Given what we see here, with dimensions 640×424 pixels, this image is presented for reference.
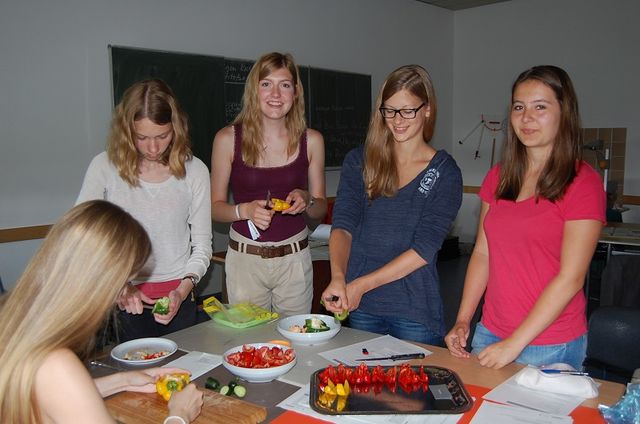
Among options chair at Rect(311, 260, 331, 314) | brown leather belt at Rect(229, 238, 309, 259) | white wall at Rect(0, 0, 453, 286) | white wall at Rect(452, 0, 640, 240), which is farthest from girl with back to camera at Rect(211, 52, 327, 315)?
white wall at Rect(452, 0, 640, 240)

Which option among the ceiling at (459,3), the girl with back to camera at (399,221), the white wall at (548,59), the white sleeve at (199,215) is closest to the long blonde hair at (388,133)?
the girl with back to camera at (399,221)

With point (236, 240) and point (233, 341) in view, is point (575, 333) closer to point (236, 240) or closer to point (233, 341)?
point (233, 341)

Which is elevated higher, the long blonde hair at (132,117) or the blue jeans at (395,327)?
the long blonde hair at (132,117)

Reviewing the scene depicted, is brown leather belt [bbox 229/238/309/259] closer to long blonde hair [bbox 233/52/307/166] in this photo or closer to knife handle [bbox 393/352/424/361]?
long blonde hair [bbox 233/52/307/166]

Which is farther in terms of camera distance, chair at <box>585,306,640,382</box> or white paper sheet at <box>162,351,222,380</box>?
chair at <box>585,306,640,382</box>

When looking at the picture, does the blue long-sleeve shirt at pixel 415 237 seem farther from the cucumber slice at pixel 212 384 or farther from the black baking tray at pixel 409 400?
the cucumber slice at pixel 212 384

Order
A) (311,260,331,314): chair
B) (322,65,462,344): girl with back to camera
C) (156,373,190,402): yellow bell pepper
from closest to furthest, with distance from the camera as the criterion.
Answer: (156,373,190,402): yellow bell pepper
(322,65,462,344): girl with back to camera
(311,260,331,314): chair

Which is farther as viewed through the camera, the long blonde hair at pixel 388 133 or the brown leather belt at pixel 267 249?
the brown leather belt at pixel 267 249

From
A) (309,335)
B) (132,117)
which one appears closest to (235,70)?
(132,117)

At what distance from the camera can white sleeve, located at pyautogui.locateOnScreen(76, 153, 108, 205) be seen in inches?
81.7

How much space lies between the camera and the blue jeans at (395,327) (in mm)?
1969

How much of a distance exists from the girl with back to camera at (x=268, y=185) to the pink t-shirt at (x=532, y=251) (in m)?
0.82

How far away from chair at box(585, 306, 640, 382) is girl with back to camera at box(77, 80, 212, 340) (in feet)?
4.83

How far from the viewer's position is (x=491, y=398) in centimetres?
146
